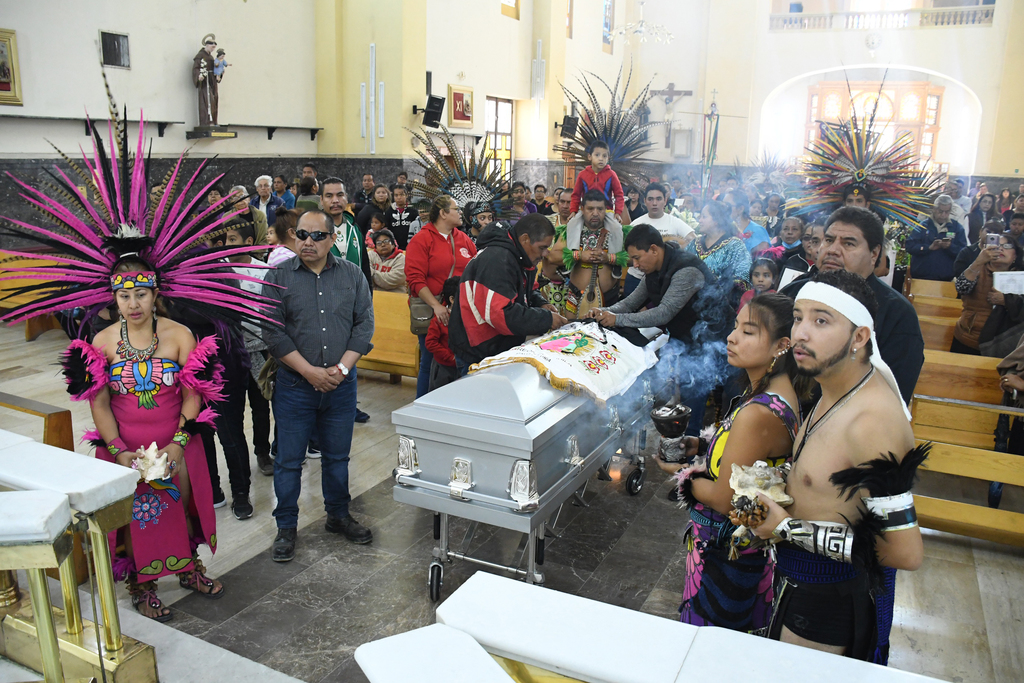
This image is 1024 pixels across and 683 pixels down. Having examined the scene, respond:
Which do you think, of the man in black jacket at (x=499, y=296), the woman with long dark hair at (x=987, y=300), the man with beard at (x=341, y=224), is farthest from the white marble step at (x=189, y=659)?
the woman with long dark hair at (x=987, y=300)

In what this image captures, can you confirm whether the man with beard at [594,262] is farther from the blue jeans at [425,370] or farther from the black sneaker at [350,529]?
the black sneaker at [350,529]

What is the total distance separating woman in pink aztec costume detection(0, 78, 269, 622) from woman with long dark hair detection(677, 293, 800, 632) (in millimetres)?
2193

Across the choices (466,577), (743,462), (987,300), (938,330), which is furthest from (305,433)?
(938,330)

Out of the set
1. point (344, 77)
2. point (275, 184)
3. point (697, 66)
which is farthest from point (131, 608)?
point (697, 66)

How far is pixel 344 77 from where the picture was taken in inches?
559

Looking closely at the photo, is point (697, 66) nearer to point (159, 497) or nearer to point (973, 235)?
point (973, 235)

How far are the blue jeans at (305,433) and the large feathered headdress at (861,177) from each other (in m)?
3.37

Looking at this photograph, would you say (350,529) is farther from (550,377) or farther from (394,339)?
(394,339)

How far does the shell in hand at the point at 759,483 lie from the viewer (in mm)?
2084

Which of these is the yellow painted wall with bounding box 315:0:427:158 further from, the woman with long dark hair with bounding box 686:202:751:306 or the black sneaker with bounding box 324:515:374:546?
the black sneaker with bounding box 324:515:374:546

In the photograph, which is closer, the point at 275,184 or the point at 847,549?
the point at 847,549

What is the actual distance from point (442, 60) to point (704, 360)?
11678 mm

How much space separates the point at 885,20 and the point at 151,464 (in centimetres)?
2322

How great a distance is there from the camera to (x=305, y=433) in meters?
4.01
